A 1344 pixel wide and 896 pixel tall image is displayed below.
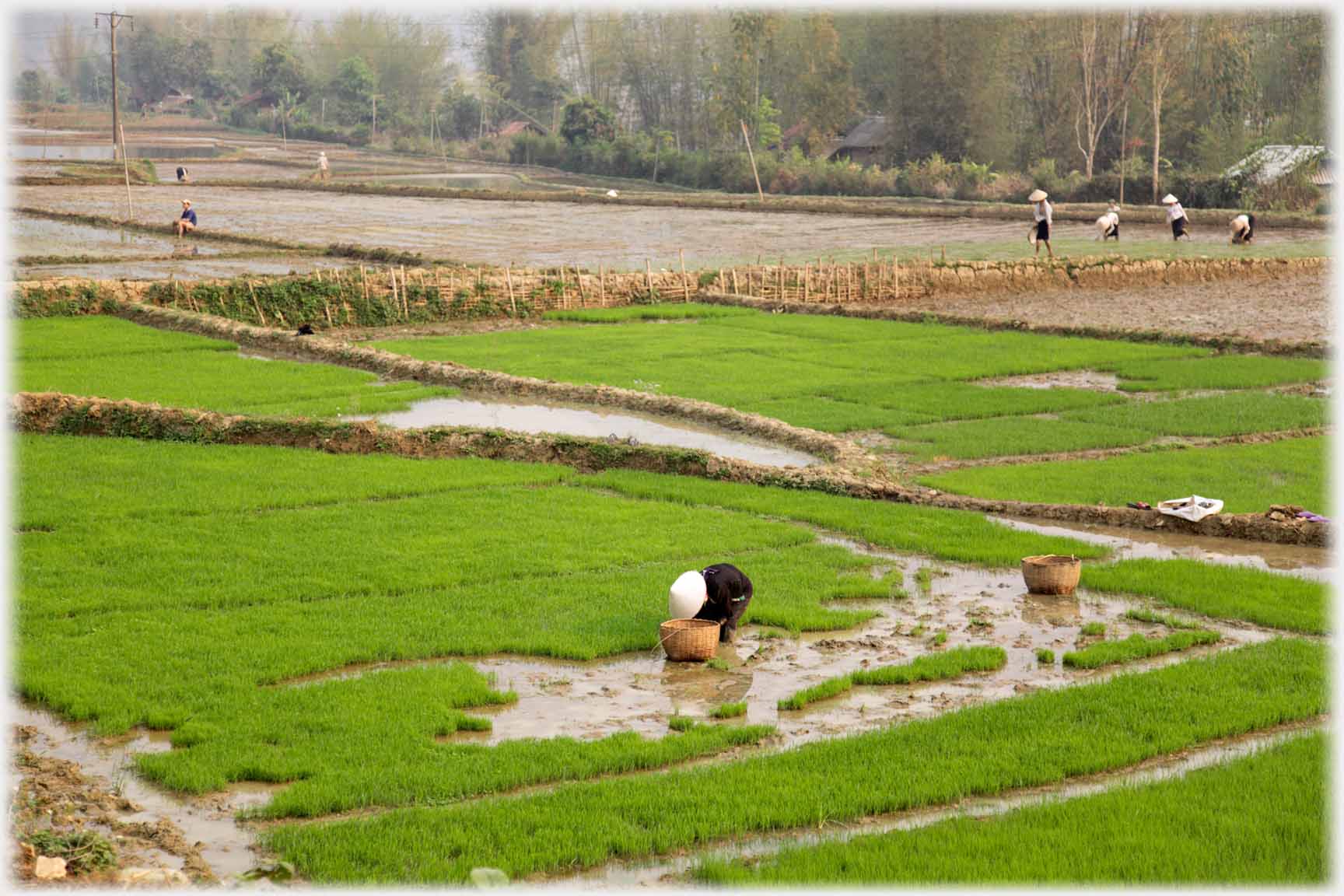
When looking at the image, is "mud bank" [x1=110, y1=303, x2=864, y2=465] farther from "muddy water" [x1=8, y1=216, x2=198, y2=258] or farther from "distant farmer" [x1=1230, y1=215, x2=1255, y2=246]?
"distant farmer" [x1=1230, y1=215, x2=1255, y2=246]

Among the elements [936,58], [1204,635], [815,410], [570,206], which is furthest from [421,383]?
[936,58]

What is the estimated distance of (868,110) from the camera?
233ft

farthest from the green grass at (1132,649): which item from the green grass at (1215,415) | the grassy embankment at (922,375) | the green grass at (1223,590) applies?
the green grass at (1215,415)

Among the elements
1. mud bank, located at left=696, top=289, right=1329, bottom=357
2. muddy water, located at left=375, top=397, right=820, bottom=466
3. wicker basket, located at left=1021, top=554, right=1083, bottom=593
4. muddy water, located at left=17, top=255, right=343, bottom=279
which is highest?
muddy water, located at left=17, top=255, right=343, bottom=279

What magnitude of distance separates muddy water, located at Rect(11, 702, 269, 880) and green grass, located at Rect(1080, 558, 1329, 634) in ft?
19.2

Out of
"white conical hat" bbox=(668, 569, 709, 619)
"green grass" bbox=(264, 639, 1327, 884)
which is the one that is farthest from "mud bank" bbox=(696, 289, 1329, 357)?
"white conical hat" bbox=(668, 569, 709, 619)

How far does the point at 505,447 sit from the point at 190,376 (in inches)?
235

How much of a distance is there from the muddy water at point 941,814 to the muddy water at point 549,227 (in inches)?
958

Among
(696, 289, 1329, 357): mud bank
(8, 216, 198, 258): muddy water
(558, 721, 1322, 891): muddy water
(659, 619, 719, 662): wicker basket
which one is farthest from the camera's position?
(8, 216, 198, 258): muddy water

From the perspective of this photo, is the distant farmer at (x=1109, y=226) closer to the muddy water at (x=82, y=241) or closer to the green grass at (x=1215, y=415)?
the green grass at (x=1215, y=415)

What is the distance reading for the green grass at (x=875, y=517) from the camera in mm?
10758

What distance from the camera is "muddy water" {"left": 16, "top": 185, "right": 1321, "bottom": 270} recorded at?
34844mm

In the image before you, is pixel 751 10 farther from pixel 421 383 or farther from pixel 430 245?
pixel 421 383

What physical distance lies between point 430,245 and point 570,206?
16.0 meters
